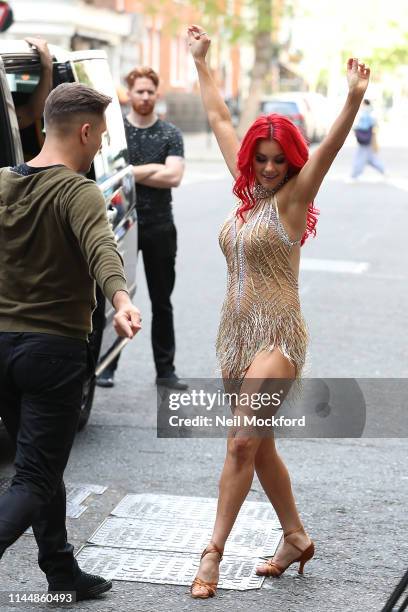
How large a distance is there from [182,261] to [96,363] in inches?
296

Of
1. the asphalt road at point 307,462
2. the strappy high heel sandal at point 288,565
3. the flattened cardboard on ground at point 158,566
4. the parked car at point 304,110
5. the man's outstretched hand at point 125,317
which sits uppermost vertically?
the man's outstretched hand at point 125,317

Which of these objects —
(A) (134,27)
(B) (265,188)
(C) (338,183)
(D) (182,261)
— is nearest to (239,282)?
(B) (265,188)

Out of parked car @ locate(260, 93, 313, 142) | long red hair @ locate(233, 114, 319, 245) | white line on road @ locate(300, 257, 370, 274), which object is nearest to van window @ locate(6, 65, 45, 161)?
long red hair @ locate(233, 114, 319, 245)

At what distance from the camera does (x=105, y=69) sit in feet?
23.8

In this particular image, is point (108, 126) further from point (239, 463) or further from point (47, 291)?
point (47, 291)

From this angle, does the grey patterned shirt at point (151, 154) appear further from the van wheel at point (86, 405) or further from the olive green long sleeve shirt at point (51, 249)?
the olive green long sleeve shirt at point (51, 249)

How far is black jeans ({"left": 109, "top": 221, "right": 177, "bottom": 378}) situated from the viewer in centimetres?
786

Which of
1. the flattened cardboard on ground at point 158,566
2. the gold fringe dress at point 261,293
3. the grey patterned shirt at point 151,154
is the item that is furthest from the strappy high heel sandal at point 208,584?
the grey patterned shirt at point 151,154

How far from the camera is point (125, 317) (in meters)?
3.69

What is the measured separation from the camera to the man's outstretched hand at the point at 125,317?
367 centimetres

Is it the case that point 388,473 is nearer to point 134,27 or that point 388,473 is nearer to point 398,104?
point 134,27

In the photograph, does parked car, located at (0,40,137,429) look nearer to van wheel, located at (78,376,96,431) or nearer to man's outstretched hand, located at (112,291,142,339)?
van wheel, located at (78,376,96,431)

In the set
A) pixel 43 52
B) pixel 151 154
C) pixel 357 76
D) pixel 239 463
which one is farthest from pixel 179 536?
pixel 151 154

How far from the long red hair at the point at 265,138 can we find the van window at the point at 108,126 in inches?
83.8
